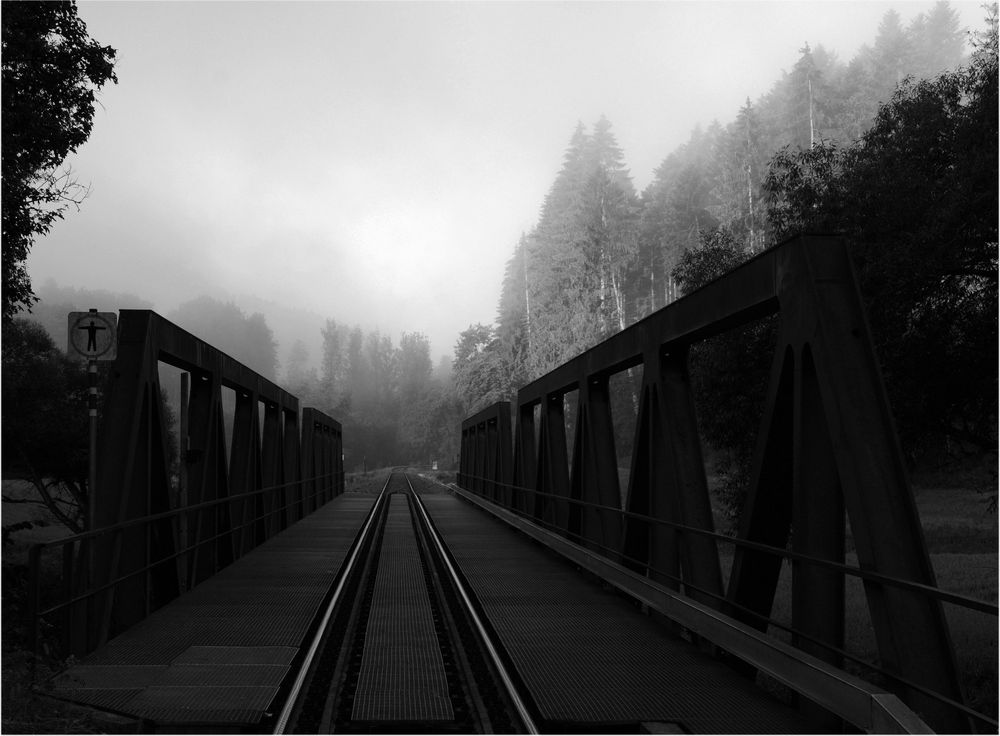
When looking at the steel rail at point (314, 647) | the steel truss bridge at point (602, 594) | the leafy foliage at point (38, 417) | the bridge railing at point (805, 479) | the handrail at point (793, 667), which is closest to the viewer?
the handrail at point (793, 667)

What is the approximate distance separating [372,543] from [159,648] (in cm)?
1041

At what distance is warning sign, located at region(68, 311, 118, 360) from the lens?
7535 millimetres

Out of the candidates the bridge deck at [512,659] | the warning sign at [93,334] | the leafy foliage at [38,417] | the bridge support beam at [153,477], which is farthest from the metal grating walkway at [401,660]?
the leafy foliage at [38,417]

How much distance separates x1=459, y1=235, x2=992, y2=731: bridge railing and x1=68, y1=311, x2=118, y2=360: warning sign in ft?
15.9

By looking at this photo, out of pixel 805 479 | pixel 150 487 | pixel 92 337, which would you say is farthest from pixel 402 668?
pixel 92 337

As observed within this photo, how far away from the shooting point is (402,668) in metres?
6.79

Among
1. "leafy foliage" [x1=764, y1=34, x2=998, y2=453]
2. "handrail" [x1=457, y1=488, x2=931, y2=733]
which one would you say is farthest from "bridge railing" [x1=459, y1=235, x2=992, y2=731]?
"leafy foliage" [x1=764, y1=34, x2=998, y2=453]

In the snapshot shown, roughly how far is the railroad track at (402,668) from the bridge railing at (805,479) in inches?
70.6

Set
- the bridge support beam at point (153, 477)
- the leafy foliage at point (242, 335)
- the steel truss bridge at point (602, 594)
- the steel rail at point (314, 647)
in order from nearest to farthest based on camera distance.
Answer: the steel truss bridge at point (602, 594) < the steel rail at point (314, 647) < the bridge support beam at point (153, 477) < the leafy foliage at point (242, 335)

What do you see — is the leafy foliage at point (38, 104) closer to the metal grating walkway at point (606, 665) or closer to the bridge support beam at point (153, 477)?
the bridge support beam at point (153, 477)

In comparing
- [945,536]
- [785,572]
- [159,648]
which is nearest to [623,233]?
[945,536]

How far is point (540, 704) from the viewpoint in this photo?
562cm

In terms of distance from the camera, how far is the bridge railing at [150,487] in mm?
7059

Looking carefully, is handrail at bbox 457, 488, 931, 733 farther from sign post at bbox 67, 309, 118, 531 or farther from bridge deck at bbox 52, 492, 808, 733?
sign post at bbox 67, 309, 118, 531
